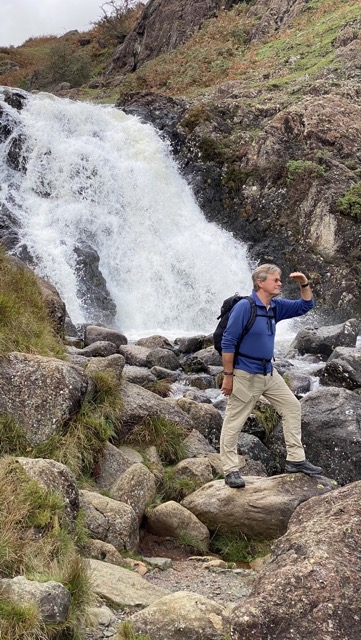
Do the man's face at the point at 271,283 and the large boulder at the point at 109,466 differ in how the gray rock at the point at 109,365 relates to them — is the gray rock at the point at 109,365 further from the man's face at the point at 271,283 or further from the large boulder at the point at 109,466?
the man's face at the point at 271,283

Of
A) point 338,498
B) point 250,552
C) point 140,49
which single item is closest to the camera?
point 338,498

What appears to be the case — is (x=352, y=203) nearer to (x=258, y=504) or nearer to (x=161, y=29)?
(x=258, y=504)

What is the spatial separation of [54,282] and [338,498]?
1651 cm

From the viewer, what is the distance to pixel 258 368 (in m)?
6.75

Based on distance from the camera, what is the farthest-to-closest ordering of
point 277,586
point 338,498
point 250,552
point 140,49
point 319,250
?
point 140,49
point 319,250
point 250,552
point 338,498
point 277,586

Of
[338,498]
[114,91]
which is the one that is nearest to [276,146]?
[114,91]

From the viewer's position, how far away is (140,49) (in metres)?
44.2

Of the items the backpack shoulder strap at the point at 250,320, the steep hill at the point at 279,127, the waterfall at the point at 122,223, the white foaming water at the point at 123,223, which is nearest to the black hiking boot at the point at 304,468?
the backpack shoulder strap at the point at 250,320

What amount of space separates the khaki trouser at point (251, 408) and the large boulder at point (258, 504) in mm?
275

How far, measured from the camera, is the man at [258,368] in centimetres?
668

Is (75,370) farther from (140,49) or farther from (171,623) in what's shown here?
(140,49)

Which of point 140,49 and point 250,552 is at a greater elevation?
point 140,49

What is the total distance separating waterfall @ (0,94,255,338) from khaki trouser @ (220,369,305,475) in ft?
42.4

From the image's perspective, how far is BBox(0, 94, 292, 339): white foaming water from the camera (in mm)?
21141
